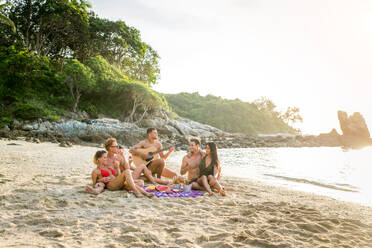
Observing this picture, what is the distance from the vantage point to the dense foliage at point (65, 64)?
21.4 m

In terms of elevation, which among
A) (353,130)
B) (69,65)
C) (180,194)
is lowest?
(180,194)

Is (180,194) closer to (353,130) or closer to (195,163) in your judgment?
(195,163)

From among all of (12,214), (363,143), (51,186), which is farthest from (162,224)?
(363,143)

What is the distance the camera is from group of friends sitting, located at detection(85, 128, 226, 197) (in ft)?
15.5

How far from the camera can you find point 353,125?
53.2m

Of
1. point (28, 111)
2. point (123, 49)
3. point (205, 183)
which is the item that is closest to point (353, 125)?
point (123, 49)

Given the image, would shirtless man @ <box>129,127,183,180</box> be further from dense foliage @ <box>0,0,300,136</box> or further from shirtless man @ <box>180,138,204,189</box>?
dense foliage @ <box>0,0,300,136</box>

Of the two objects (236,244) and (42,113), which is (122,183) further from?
(42,113)

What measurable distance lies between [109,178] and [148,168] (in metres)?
1.33

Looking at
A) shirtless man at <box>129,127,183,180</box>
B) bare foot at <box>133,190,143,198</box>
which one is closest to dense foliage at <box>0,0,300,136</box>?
shirtless man at <box>129,127,183,180</box>

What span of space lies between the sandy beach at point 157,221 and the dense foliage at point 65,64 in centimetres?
1744

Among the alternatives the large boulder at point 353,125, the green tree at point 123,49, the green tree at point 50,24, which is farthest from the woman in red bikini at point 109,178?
the large boulder at point 353,125

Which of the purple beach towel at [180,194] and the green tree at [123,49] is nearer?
the purple beach towel at [180,194]

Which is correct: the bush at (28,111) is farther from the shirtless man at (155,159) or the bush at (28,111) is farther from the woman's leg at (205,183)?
the woman's leg at (205,183)
